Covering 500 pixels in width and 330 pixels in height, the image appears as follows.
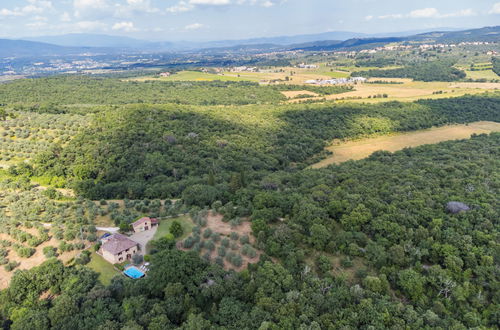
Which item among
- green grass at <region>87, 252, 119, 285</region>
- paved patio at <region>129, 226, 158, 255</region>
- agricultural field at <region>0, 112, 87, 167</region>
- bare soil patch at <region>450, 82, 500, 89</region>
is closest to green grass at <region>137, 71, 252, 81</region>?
agricultural field at <region>0, 112, 87, 167</region>

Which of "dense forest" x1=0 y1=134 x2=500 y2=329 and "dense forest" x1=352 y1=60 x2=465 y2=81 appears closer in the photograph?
"dense forest" x1=0 y1=134 x2=500 y2=329

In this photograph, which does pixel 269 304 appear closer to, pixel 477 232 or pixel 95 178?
pixel 477 232

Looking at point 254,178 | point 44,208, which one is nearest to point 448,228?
point 254,178

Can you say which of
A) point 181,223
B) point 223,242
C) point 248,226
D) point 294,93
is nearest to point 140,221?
point 181,223

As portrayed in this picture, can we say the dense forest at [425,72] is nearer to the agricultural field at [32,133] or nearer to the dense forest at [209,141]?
the dense forest at [209,141]

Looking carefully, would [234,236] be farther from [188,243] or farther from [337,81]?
[337,81]

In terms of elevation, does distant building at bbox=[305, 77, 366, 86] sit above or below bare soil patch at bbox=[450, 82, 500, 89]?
above

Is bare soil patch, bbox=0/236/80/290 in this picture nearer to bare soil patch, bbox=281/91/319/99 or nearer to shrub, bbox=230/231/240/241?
shrub, bbox=230/231/240/241
